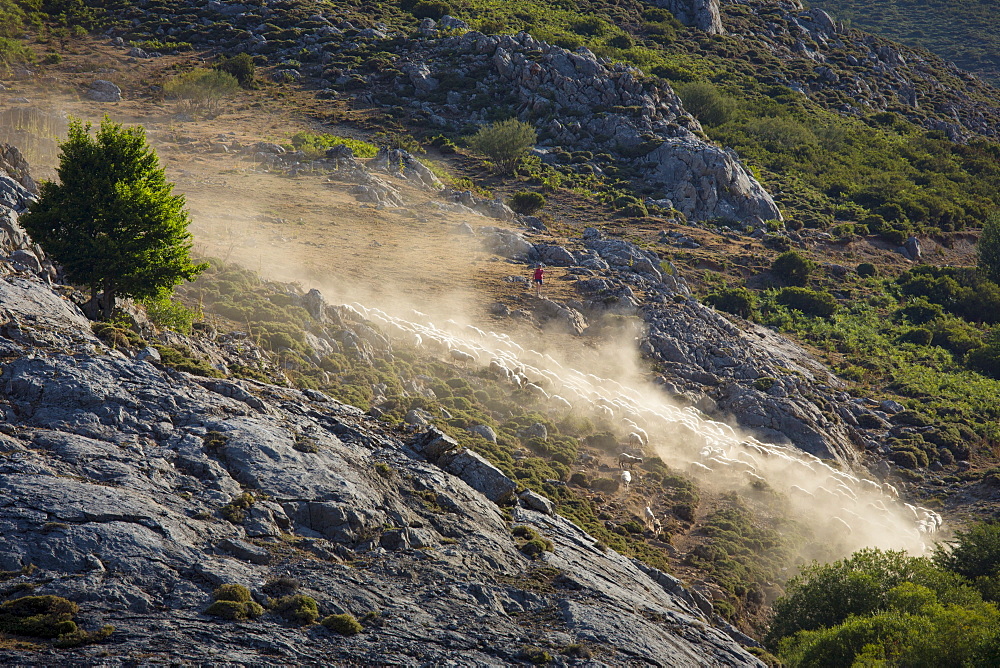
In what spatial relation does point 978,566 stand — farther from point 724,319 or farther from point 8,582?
point 8,582

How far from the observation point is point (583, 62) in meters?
88.4

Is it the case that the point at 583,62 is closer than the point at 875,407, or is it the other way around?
the point at 875,407

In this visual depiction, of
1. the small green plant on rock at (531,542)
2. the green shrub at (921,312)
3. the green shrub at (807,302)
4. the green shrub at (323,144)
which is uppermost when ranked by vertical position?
the green shrub at (323,144)

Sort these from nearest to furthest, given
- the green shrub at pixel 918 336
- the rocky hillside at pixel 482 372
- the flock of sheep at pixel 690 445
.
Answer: the rocky hillside at pixel 482 372 < the flock of sheep at pixel 690 445 < the green shrub at pixel 918 336

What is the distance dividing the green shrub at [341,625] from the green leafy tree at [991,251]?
80.2 meters

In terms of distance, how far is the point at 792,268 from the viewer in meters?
67.1

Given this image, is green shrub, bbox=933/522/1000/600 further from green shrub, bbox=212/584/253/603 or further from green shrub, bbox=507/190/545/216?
green shrub, bbox=507/190/545/216

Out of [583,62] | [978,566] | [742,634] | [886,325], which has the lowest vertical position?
[742,634]

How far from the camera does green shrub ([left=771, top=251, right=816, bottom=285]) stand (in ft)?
220

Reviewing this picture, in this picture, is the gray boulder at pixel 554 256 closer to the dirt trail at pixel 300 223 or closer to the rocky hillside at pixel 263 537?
the dirt trail at pixel 300 223

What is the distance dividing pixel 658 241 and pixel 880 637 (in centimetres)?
4945

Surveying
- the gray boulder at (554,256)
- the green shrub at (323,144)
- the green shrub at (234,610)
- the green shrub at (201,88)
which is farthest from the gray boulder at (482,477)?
the green shrub at (201,88)

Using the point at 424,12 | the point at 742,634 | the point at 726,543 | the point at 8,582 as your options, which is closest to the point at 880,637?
the point at 742,634

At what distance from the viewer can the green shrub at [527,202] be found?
211 feet
